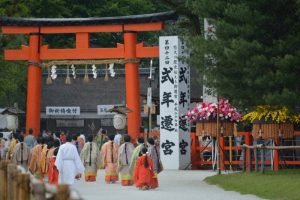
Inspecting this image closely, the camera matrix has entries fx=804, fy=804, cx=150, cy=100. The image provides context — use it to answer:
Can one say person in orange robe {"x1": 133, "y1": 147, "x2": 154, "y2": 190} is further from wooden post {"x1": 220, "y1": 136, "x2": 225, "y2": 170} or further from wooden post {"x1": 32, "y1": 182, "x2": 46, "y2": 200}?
wooden post {"x1": 32, "y1": 182, "x2": 46, "y2": 200}

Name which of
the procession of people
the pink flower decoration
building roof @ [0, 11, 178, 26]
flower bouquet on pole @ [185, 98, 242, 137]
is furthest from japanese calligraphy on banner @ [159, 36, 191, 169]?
the procession of people

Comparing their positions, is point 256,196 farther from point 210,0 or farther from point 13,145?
point 13,145

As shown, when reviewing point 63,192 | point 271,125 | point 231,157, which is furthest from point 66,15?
point 63,192

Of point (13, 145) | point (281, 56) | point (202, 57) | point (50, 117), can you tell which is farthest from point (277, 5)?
point (50, 117)

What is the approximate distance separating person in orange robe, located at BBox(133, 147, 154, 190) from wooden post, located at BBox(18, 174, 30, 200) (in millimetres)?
11139

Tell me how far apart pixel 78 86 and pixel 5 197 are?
139ft

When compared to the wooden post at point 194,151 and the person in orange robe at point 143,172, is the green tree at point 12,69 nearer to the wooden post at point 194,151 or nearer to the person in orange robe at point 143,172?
the wooden post at point 194,151

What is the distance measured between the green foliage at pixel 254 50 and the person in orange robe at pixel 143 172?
3.04 m

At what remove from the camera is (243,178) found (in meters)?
22.3

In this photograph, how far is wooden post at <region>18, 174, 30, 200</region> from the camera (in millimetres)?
10078

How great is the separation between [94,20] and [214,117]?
7322 millimetres

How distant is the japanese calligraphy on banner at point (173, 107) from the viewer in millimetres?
30141

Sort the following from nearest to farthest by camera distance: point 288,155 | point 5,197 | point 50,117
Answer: point 5,197 < point 288,155 < point 50,117

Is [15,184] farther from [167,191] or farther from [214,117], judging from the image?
[214,117]
